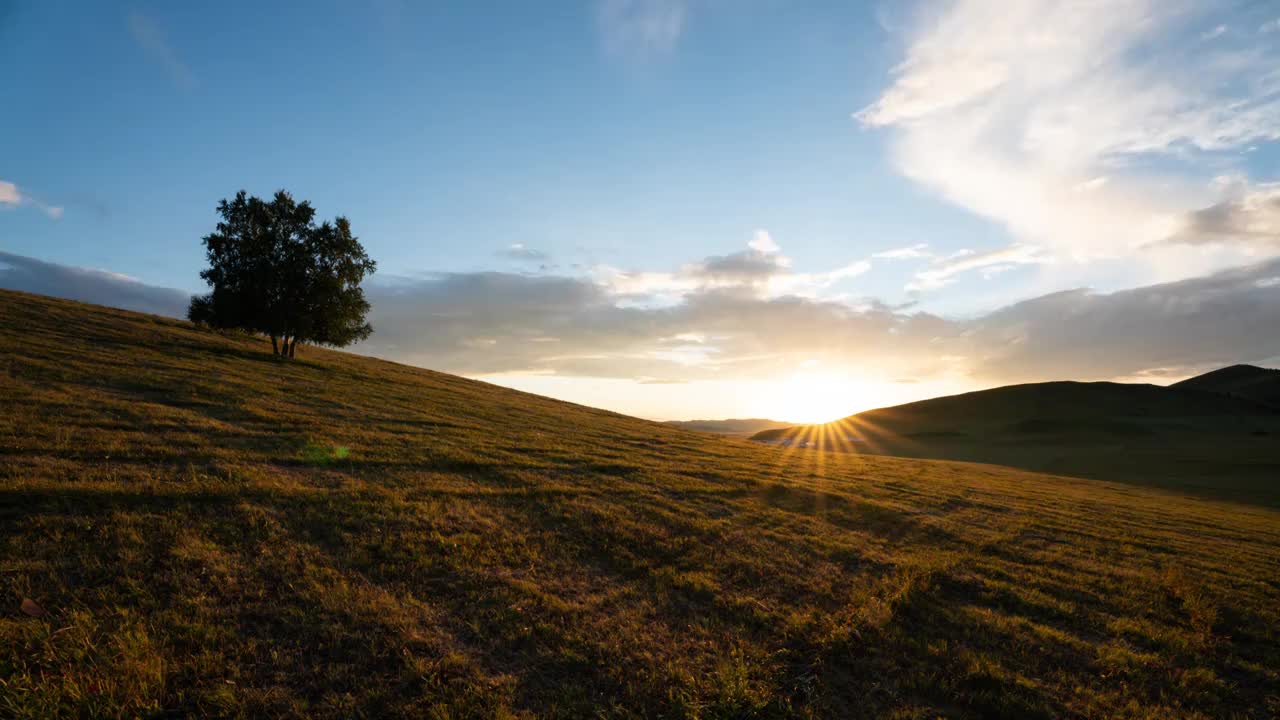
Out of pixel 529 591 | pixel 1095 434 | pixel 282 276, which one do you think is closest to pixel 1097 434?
pixel 1095 434

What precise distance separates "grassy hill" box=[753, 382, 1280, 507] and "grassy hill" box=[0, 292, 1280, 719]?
37.9m

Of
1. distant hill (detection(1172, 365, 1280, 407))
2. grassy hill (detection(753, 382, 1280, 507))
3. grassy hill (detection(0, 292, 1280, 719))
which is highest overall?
distant hill (detection(1172, 365, 1280, 407))

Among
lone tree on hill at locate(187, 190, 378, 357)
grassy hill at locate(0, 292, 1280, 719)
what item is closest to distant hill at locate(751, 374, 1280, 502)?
grassy hill at locate(0, 292, 1280, 719)

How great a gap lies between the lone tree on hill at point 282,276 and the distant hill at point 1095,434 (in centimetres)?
5852

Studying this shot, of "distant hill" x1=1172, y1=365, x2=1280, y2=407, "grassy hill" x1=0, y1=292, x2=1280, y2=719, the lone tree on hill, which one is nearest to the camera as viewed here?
"grassy hill" x1=0, y1=292, x2=1280, y2=719

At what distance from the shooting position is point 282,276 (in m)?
43.2

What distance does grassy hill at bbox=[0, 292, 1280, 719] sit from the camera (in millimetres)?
6824

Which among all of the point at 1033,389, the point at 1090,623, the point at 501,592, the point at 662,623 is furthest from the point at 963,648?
the point at 1033,389

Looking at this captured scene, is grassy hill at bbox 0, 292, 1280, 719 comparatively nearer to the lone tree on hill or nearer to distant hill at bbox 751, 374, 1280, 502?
the lone tree on hill

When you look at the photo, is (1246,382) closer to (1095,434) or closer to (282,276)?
(1095,434)

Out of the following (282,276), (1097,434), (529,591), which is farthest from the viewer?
(1097,434)

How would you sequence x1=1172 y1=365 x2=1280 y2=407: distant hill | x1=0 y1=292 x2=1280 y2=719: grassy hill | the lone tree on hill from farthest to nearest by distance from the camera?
1. x1=1172 y1=365 x2=1280 y2=407: distant hill
2. the lone tree on hill
3. x1=0 y1=292 x2=1280 y2=719: grassy hill

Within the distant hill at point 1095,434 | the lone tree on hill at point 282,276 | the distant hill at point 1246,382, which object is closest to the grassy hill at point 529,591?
the lone tree on hill at point 282,276

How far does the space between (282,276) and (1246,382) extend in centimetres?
28465
